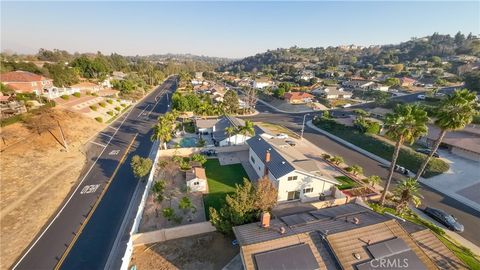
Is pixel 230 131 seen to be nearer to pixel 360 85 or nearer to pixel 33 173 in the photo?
pixel 33 173

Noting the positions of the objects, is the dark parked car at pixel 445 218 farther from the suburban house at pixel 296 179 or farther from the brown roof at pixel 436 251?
the suburban house at pixel 296 179

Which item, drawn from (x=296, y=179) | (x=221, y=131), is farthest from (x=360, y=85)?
(x=296, y=179)

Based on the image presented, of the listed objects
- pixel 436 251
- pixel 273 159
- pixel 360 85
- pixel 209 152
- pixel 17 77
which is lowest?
pixel 209 152

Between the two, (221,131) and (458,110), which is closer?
(458,110)

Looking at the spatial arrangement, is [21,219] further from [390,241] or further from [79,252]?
[390,241]

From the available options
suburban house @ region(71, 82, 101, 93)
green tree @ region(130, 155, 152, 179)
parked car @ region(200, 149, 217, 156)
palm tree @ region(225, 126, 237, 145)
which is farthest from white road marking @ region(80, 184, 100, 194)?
suburban house @ region(71, 82, 101, 93)

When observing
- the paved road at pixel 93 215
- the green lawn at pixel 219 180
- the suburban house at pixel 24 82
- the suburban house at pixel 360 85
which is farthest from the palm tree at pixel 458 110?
the suburban house at pixel 360 85
